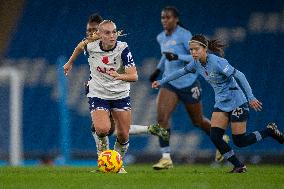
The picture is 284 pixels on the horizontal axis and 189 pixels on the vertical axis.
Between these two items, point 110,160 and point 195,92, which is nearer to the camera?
point 110,160

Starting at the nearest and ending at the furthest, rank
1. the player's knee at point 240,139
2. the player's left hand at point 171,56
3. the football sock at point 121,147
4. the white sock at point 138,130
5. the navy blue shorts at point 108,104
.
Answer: the navy blue shorts at point 108,104, the player's knee at point 240,139, the football sock at point 121,147, the player's left hand at point 171,56, the white sock at point 138,130

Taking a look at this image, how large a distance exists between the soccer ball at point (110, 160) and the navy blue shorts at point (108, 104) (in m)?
0.65

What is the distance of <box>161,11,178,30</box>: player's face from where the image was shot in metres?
14.2

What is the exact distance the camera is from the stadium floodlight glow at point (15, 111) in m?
19.3

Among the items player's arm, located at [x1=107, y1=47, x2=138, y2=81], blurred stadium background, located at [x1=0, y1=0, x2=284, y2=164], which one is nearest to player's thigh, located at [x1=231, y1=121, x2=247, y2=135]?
player's arm, located at [x1=107, y1=47, x2=138, y2=81]

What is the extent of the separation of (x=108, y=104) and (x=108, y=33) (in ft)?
2.91

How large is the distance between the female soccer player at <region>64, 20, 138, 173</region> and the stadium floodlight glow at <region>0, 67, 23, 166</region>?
24.8ft

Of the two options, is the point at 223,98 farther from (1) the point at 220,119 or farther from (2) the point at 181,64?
(2) the point at 181,64

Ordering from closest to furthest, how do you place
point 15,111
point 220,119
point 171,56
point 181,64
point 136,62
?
1. point 220,119
2. point 171,56
3. point 181,64
4. point 15,111
5. point 136,62

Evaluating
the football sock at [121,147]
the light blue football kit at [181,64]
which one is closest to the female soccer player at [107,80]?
the football sock at [121,147]

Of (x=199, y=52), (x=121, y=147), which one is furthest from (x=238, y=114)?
(x=121, y=147)

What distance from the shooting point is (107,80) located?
1154 centimetres

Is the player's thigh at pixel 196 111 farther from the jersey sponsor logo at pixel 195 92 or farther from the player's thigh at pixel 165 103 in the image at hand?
the player's thigh at pixel 165 103

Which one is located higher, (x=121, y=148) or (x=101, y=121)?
(x=101, y=121)
